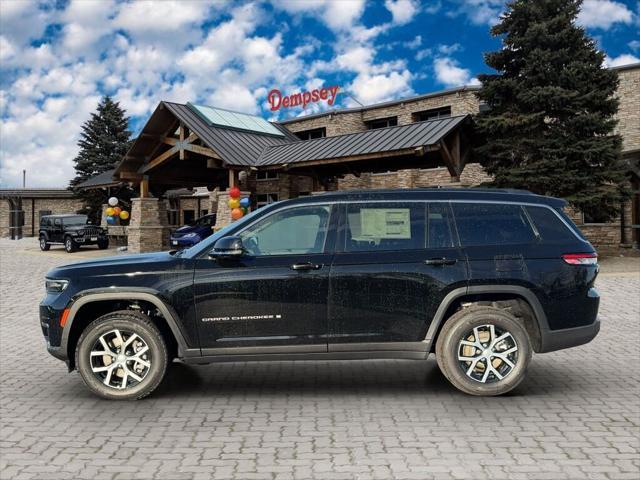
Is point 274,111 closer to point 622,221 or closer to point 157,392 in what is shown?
point 622,221

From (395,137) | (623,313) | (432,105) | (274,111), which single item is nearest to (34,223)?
(274,111)

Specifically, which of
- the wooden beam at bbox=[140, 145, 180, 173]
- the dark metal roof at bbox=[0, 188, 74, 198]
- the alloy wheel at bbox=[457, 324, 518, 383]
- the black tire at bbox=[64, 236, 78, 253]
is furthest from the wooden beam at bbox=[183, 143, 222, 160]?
the dark metal roof at bbox=[0, 188, 74, 198]

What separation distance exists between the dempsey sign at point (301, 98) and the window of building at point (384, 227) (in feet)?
109

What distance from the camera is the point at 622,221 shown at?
24812 millimetres

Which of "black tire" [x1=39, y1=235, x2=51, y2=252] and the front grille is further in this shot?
"black tire" [x1=39, y1=235, x2=51, y2=252]

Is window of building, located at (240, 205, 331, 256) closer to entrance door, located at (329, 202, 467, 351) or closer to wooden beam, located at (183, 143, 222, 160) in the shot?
entrance door, located at (329, 202, 467, 351)

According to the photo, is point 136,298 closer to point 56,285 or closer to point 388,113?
point 56,285

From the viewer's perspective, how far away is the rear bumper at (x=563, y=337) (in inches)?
222

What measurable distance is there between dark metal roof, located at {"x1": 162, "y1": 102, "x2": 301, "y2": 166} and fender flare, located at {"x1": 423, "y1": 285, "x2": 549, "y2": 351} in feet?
58.2

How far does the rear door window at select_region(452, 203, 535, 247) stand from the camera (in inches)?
226

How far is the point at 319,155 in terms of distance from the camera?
2158cm

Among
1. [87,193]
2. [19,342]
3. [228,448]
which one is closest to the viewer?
[228,448]

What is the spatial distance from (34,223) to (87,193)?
11.5 m

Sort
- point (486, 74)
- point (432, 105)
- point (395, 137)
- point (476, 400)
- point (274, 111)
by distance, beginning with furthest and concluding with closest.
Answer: point (274, 111)
point (432, 105)
point (486, 74)
point (395, 137)
point (476, 400)
